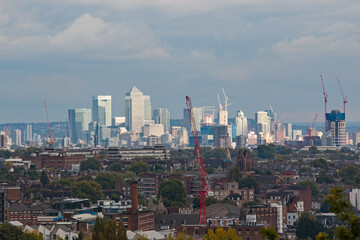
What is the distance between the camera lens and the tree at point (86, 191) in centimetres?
12621

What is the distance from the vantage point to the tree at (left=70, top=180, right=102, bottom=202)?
126213 mm

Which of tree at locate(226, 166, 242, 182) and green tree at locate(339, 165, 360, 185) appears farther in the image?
green tree at locate(339, 165, 360, 185)

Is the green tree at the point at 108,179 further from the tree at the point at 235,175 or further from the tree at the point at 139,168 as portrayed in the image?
the tree at the point at 139,168

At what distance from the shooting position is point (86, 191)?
131 metres

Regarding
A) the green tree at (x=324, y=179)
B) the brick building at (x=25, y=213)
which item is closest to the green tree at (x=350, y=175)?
the green tree at (x=324, y=179)

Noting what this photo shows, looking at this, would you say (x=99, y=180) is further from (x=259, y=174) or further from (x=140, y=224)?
(x=140, y=224)

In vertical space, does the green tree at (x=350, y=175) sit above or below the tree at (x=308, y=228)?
above

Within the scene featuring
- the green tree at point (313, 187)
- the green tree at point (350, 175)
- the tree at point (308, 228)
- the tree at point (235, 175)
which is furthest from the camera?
the green tree at point (350, 175)

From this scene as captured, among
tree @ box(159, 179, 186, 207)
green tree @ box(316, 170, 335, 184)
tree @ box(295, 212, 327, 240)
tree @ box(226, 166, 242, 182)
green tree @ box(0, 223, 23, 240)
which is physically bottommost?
tree @ box(295, 212, 327, 240)

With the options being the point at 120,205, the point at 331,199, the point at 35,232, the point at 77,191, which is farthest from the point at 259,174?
the point at 331,199

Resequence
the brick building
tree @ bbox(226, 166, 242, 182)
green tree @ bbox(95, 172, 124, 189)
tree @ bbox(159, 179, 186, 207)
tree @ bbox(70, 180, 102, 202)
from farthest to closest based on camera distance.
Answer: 1. tree @ bbox(226, 166, 242, 182)
2. green tree @ bbox(95, 172, 124, 189)
3. tree @ bbox(159, 179, 186, 207)
4. tree @ bbox(70, 180, 102, 202)
5. the brick building

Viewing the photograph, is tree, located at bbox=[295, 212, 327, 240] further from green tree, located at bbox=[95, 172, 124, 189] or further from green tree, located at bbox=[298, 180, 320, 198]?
green tree, located at bbox=[95, 172, 124, 189]

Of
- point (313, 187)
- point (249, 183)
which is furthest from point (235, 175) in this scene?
point (313, 187)

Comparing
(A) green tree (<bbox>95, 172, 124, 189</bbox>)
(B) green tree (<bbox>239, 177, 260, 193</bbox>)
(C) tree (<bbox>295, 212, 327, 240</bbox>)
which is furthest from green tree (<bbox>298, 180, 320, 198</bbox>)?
(C) tree (<bbox>295, 212, 327, 240</bbox>)
